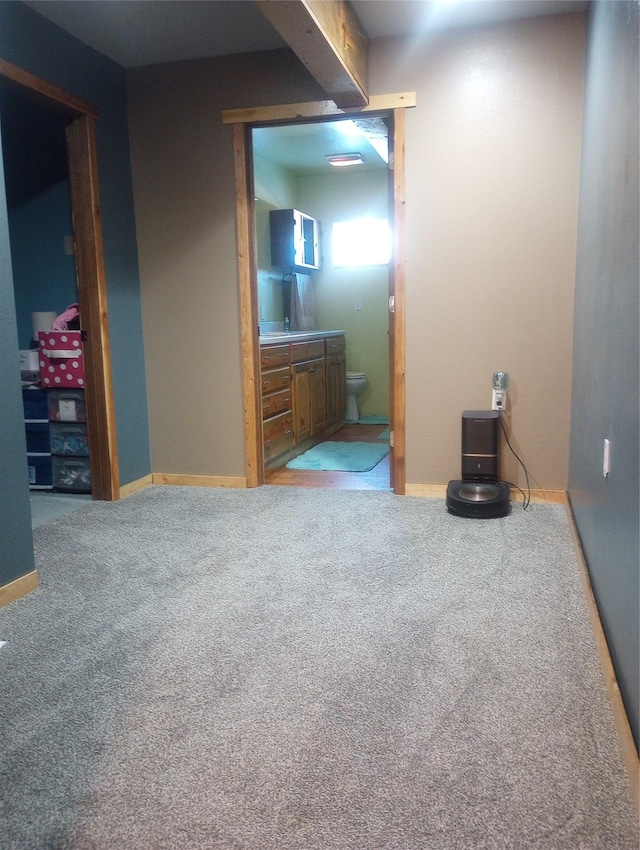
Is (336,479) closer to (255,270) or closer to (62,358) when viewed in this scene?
(255,270)

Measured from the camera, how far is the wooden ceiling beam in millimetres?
2320

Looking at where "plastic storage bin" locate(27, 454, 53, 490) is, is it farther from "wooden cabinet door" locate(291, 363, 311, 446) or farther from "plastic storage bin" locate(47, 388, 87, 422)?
"wooden cabinet door" locate(291, 363, 311, 446)

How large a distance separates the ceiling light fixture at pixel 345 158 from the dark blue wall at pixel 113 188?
2308 millimetres

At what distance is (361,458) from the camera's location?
4773 millimetres

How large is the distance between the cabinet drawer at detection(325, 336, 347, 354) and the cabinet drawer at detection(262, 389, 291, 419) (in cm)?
117

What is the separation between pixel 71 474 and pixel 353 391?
10.4 feet

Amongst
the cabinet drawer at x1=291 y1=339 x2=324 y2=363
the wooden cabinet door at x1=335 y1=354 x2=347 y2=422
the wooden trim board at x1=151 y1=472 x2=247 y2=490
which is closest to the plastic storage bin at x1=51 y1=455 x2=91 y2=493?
the wooden trim board at x1=151 y1=472 x2=247 y2=490

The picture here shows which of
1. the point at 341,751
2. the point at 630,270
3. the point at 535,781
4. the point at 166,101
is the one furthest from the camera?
the point at 166,101

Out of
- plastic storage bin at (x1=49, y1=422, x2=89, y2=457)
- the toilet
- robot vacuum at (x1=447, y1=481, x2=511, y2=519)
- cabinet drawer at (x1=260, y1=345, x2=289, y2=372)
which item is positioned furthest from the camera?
the toilet

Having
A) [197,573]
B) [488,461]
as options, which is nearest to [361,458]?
[488,461]

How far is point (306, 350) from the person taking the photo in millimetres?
5117

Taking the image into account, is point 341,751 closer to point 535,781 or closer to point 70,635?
point 535,781

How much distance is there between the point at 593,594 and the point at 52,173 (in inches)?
145

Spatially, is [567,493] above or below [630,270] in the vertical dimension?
below
